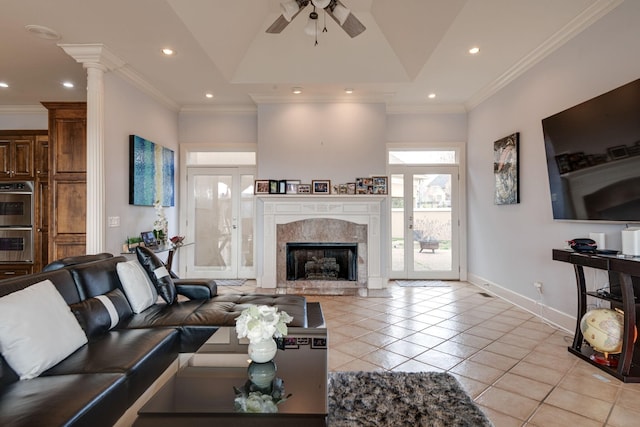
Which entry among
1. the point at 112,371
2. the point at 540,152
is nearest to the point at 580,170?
the point at 540,152

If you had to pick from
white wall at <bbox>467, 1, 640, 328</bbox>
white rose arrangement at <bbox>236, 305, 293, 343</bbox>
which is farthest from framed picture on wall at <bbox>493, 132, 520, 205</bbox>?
white rose arrangement at <bbox>236, 305, 293, 343</bbox>

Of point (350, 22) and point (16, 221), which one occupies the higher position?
point (350, 22)

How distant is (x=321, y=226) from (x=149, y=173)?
2742mm

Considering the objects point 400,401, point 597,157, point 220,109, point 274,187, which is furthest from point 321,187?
point 400,401

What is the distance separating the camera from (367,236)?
545 cm

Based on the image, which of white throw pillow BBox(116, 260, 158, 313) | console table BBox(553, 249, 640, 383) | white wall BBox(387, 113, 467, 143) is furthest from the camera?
white wall BBox(387, 113, 467, 143)

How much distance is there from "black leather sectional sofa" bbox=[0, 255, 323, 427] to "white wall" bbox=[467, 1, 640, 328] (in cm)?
284

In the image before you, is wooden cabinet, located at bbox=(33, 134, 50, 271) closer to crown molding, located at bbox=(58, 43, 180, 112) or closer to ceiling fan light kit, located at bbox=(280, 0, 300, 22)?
crown molding, located at bbox=(58, 43, 180, 112)

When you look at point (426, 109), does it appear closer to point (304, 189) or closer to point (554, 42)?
point (554, 42)

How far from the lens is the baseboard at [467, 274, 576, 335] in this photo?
11.6 feet

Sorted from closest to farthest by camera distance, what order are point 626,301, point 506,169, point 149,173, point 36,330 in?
point 36,330, point 626,301, point 506,169, point 149,173

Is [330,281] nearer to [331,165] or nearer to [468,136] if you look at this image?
[331,165]

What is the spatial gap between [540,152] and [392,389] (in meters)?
3.31

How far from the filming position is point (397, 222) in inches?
241
